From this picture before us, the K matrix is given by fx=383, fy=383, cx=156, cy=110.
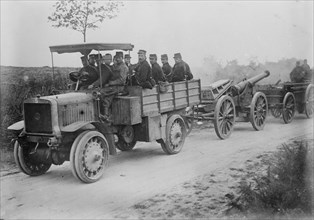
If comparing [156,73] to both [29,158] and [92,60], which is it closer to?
[92,60]

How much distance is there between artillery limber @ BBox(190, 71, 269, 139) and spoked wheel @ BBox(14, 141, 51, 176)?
4.55 metres

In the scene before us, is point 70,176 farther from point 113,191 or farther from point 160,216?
point 160,216

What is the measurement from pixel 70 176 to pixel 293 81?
32.8ft

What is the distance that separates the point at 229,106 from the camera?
429 inches

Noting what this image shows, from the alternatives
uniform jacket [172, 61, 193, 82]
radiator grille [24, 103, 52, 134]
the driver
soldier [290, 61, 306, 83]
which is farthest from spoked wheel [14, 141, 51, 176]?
soldier [290, 61, 306, 83]

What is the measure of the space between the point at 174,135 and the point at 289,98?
19.0ft

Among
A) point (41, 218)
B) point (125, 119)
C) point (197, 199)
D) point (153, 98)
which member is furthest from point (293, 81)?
point (41, 218)

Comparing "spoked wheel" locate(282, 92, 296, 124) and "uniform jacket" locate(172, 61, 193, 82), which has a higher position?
"uniform jacket" locate(172, 61, 193, 82)

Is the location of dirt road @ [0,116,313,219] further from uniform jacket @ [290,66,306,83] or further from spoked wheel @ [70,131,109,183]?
uniform jacket @ [290,66,306,83]

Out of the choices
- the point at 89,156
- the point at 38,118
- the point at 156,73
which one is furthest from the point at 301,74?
the point at 38,118

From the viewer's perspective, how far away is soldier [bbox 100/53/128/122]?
7566 millimetres

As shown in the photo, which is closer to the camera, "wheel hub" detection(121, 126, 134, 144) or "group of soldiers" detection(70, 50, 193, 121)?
"group of soldiers" detection(70, 50, 193, 121)

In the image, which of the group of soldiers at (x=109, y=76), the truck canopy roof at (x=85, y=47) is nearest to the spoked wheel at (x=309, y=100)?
the group of soldiers at (x=109, y=76)

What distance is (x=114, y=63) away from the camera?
8133 mm
